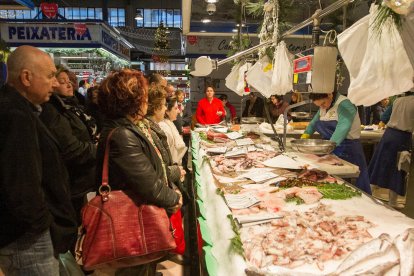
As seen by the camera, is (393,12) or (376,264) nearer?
(376,264)

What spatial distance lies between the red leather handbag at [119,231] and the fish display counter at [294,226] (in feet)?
1.08

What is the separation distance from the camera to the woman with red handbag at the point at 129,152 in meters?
2.34

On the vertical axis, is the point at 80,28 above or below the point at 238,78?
above

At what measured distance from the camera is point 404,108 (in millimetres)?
5539

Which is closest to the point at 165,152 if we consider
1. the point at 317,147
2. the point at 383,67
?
the point at 317,147

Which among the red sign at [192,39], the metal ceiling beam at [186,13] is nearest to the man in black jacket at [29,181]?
the metal ceiling beam at [186,13]

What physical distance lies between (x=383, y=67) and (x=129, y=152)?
160 centimetres

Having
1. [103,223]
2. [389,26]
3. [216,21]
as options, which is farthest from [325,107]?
[216,21]

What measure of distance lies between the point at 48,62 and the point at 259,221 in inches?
63.9

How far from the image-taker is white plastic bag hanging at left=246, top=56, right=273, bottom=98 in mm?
5188

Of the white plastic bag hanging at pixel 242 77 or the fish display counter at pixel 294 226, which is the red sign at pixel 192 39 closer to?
the white plastic bag hanging at pixel 242 77

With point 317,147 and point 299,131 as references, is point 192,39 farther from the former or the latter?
point 317,147

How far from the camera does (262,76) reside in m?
5.29

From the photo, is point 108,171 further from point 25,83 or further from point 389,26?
point 389,26
